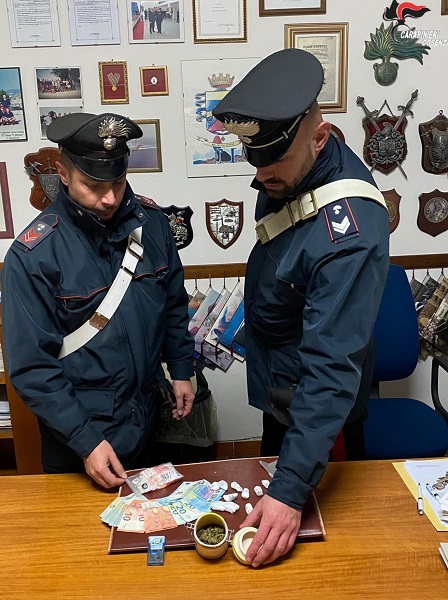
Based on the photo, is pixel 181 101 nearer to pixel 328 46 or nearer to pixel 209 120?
pixel 209 120

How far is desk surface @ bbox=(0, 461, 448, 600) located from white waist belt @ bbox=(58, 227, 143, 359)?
374 millimetres

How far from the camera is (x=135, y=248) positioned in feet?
4.87

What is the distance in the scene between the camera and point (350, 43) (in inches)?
89.1

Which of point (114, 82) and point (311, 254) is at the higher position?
point (114, 82)

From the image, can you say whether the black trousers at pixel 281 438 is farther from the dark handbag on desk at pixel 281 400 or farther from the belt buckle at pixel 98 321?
the belt buckle at pixel 98 321

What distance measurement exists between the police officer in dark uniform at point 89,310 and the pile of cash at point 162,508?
0.09m

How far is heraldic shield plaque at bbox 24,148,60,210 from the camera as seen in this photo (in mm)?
2330

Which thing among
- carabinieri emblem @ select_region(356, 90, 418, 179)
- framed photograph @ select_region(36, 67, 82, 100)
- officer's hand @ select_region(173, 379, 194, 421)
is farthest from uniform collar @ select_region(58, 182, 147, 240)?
carabinieri emblem @ select_region(356, 90, 418, 179)

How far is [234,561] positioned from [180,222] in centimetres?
164

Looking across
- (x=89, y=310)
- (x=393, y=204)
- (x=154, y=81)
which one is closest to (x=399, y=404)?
(x=393, y=204)

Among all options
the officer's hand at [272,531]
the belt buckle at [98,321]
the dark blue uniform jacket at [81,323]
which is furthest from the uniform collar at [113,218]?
the officer's hand at [272,531]

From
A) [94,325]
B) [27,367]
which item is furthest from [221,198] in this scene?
[27,367]

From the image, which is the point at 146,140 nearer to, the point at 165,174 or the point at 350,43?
the point at 165,174

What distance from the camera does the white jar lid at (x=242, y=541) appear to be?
1.05 meters
